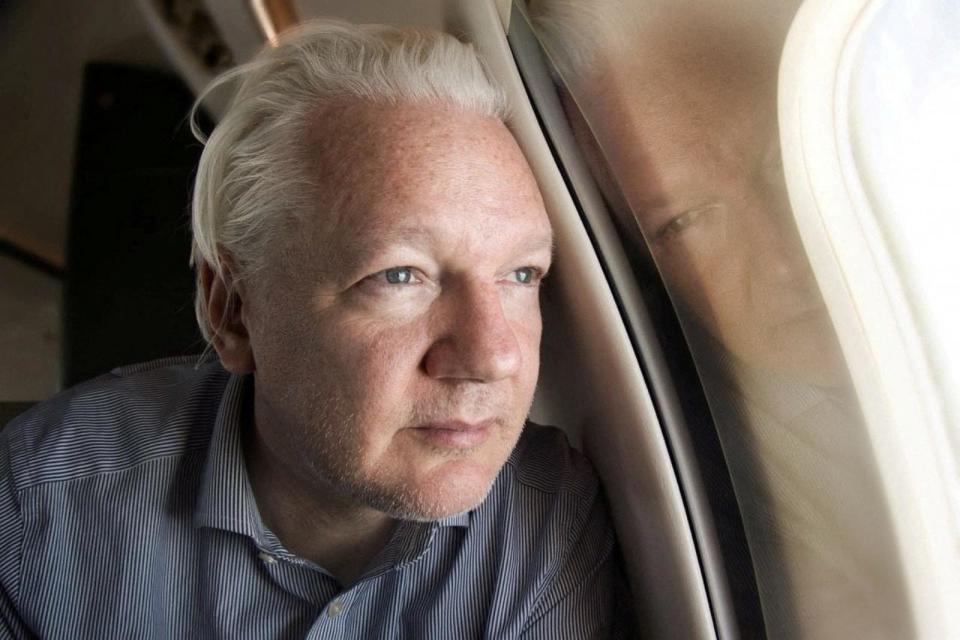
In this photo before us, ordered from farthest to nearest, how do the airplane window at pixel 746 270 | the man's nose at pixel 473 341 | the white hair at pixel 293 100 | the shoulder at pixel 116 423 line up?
the shoulder at pixel 116 423 → the white hair at pixel 293 100 → the man's nose at pixel 473 341 → the airplane window at pixel 746 270

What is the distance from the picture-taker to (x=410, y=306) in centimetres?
88

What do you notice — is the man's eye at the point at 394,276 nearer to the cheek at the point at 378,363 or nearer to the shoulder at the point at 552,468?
the cheek at the point at 378,363

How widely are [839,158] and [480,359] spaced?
0.41 meters

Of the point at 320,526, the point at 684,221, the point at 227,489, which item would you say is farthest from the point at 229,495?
the point at 684,221

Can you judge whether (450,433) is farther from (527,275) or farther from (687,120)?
(687,120)

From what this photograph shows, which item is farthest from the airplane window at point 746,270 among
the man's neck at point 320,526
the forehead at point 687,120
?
the man's neck at point 320,526

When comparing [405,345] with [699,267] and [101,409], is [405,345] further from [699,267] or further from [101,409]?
[101,409]

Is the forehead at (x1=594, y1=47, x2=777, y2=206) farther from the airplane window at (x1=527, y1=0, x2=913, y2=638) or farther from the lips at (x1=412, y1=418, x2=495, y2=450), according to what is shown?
the lips at (x1=412, y1=418, x2=495, y2=450)

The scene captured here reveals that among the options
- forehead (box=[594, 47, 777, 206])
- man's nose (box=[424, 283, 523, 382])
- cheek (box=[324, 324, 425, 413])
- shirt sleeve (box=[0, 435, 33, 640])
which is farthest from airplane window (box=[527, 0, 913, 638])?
shirt sleeve (box=[0, 435, 33, 640])

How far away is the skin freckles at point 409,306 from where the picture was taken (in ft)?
2.85

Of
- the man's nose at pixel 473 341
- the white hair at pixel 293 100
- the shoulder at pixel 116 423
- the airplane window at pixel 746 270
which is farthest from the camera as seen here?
the shoulder at pixel 116 423

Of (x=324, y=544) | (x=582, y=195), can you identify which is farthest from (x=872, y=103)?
(x=324, y=544)

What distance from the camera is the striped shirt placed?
3.33 ft

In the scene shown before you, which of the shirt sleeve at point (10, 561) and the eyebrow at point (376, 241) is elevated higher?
the eyebrow at point (376, 241)
